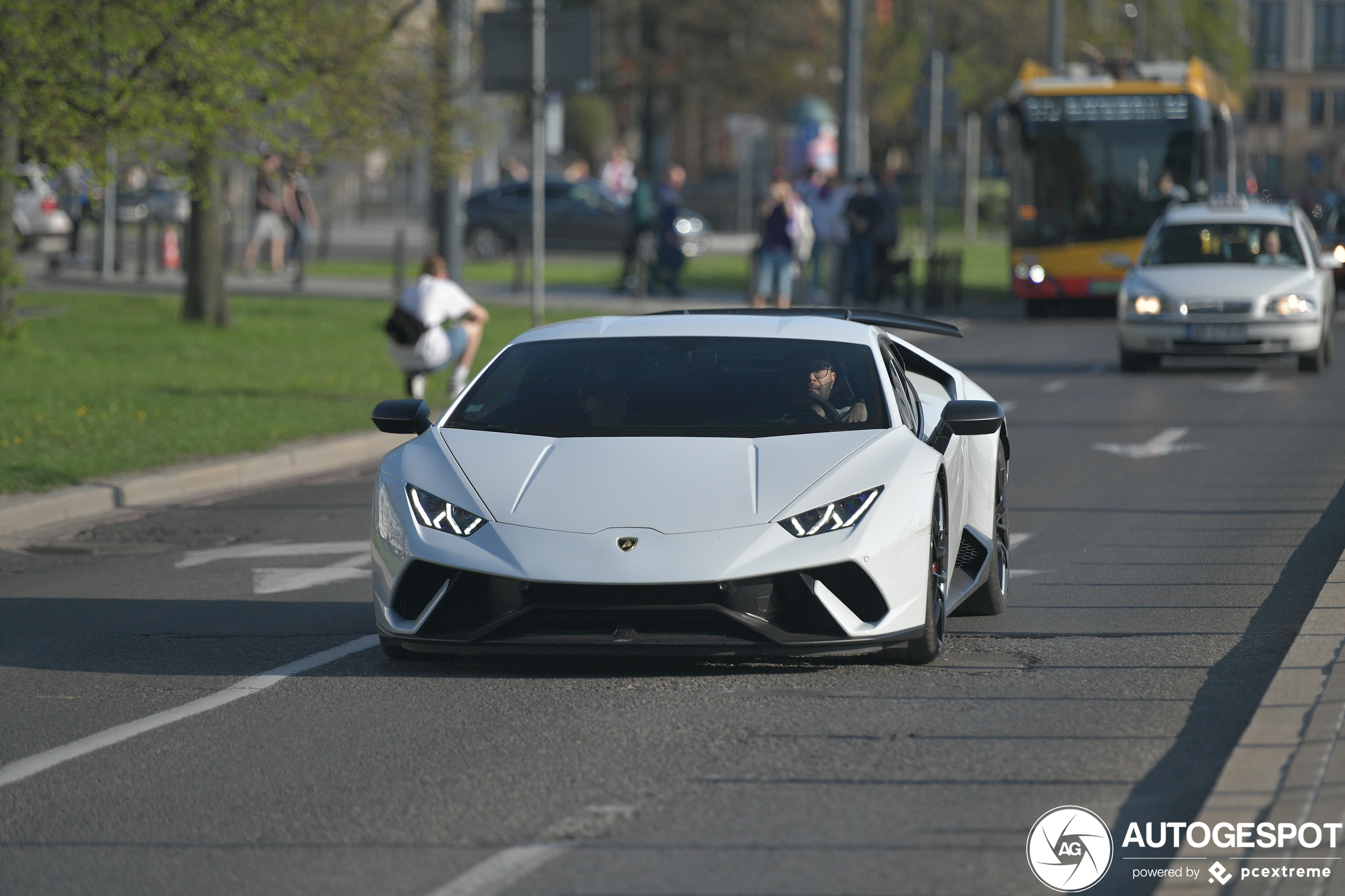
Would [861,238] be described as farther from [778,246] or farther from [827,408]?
[827,408]

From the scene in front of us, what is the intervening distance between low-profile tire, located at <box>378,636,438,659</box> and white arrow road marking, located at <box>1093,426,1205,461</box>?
314 inches

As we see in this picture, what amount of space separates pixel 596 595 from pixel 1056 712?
1519 millimetres

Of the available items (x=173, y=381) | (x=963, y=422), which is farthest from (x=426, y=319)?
(x=963, y=422)

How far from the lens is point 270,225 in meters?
34.7

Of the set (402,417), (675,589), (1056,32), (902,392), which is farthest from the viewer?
(1056,32)

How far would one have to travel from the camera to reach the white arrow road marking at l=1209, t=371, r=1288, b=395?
1950 centimetres

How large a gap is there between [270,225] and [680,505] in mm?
28861

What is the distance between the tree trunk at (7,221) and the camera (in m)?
17.1

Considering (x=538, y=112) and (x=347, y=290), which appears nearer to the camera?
(x=538, y=112)

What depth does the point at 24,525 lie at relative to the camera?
11688 mm

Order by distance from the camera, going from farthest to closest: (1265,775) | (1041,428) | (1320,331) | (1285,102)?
(1285,102) → (1320,331) → (1041,428) → (1265,775)

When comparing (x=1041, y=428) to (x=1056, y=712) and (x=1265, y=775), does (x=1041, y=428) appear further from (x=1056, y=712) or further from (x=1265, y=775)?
(x=1265, y=775)

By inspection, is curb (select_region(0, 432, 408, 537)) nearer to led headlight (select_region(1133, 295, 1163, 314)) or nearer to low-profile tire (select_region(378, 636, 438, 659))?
low-profile tire (select_region(378, 636, 438, 659))

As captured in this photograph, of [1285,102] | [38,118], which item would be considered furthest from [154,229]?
[1285,102]
